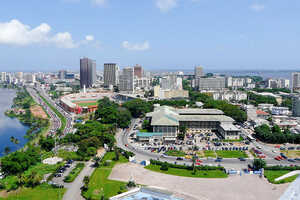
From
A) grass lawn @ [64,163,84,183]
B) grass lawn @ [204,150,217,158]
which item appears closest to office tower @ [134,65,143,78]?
grass lawn @ [204,150,217,158]

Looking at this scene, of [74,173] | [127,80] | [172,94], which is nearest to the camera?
[74,173]

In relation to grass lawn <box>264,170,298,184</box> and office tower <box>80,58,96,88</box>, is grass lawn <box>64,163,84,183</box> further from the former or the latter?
office tower <box>80,58,96,88</box>

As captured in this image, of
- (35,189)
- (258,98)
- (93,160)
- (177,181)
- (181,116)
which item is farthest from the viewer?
(258,98)

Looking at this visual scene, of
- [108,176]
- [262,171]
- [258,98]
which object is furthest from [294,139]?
[258,98]

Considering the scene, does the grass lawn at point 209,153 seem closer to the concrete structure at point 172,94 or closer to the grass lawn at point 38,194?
the grass lawn at point 38,194

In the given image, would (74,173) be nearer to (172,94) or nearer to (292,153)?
(292,153)

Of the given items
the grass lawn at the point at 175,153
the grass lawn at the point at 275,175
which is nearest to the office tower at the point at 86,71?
the grass lawn at the point at 175,153

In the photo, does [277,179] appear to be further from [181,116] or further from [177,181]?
[181,116]

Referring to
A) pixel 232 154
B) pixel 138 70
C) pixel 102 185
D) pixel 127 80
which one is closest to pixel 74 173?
pixel 102 185
